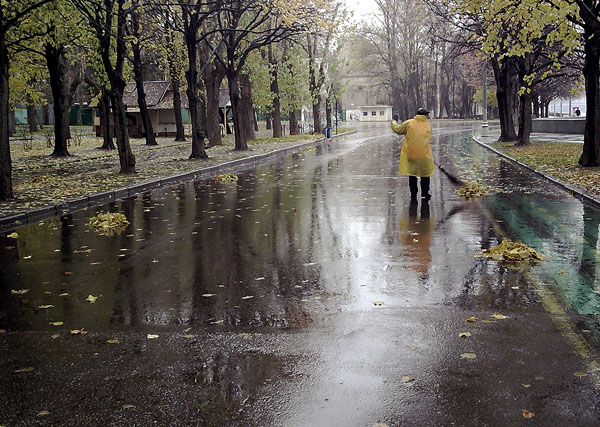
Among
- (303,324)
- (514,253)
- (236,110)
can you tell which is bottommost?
(303,324)

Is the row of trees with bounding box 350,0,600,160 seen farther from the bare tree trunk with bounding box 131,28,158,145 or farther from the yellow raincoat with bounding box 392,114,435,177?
the bare tree trunk with bounding box 131,28,158,145

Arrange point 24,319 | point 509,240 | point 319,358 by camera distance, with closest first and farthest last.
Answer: point 319,358
point 24,319
point 509,240

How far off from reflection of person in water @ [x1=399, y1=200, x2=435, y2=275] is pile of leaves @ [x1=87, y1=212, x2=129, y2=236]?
179 inches

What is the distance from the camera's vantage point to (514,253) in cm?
764

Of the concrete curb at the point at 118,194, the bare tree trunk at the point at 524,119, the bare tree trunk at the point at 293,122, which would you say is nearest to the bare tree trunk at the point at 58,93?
the concrete curb at the point at 118,194

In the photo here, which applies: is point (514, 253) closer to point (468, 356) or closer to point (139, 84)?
point (468, 356)

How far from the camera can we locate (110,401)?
4.02m

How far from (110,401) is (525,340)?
303cm

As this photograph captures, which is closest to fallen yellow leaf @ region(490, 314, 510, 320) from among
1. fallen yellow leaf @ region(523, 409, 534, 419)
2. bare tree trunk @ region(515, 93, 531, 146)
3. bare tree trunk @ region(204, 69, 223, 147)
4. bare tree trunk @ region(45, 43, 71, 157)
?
fallen yellow leaf @ region(523, 409, 534, 419)

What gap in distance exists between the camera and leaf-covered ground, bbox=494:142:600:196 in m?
14.9

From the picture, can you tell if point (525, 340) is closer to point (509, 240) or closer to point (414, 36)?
point (509, 240)

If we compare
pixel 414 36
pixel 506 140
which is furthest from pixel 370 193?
pixel 414 36

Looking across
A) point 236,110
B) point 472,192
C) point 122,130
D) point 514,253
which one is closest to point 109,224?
point 514,253

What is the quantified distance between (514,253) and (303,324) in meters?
3.37
